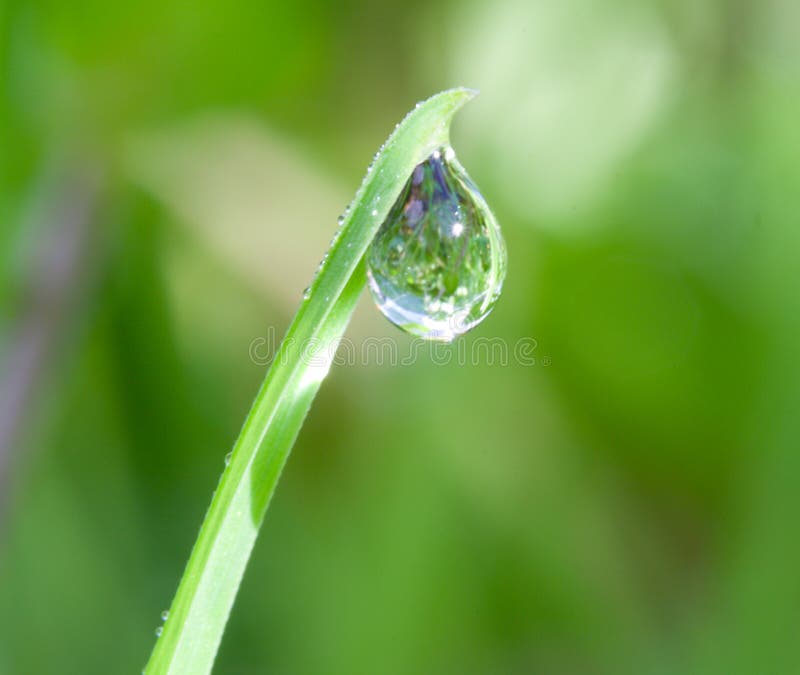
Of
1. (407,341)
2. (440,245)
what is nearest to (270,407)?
(440,245)

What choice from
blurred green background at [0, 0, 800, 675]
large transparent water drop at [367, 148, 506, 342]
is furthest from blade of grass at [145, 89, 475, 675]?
blurred green background at [0, 0, 800, 675]

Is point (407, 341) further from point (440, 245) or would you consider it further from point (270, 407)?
point (270, 407)

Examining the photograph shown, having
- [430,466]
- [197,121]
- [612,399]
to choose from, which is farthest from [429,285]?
[197,121]

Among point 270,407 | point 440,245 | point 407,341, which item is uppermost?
point 407,341

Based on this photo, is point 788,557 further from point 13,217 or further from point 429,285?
point 13,217

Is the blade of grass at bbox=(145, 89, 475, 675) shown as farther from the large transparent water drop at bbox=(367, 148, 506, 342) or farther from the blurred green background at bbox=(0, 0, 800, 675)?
the blurred green background at bbox=(0, 0, 800, 675)

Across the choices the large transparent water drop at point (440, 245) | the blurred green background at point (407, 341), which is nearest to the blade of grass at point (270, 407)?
the large transparent water drop at point (440, 245)
